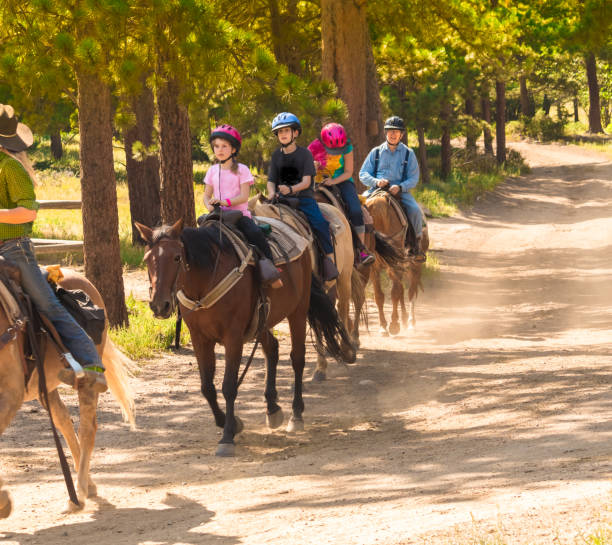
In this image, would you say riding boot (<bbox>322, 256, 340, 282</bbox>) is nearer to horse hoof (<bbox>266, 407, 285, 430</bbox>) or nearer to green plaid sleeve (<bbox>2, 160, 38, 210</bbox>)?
horse hoof (<bbox>266, 407, 285, 430</bbox>)

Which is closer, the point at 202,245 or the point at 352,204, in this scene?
the point at 202,245

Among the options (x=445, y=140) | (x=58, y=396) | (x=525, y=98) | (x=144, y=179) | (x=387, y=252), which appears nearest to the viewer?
(x=58, y=396)

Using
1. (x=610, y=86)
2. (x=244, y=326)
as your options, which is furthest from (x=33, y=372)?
(x=610, y=86)

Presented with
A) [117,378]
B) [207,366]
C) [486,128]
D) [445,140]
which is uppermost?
[486,128]

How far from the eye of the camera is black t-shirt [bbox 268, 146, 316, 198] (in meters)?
9.67

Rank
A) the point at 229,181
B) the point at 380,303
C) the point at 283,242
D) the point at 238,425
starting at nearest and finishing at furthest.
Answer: the point at 238,425 < the point at 229,181 < the point at 283,242 < the point at 380,303

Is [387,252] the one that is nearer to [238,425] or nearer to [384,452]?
[238,425]

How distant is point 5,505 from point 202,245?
2.82 metres

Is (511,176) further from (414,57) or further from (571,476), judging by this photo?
(571,476)

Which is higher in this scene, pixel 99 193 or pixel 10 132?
pixel 10 132

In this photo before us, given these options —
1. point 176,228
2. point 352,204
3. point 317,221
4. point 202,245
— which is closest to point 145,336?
A: point 352,204

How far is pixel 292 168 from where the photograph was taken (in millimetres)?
9789

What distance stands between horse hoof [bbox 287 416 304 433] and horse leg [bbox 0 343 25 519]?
3229 millimetres

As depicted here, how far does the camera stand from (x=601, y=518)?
15.3 feet
